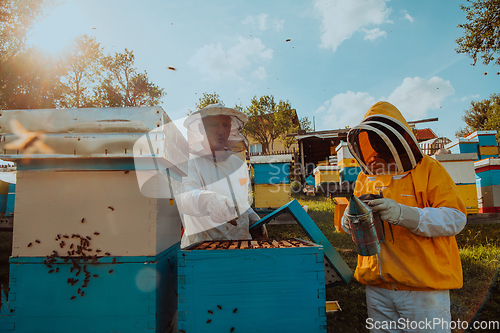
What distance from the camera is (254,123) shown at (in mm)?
24984

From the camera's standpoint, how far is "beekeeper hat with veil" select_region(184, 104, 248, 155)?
201 cm

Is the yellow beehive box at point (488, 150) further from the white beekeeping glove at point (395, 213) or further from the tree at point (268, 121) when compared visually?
the tree at point (268, 121)

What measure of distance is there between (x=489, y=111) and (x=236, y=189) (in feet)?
140

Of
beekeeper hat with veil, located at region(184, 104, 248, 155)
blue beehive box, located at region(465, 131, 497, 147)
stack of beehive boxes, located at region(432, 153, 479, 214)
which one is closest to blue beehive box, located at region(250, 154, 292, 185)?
stack of beehive boxes, located at region(432, 153, 479, 214)

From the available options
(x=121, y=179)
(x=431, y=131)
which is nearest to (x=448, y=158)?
(x=121, y=179)

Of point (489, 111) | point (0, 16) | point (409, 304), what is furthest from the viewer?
point (489, 111)

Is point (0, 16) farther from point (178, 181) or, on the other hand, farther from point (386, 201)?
point (386, 201)

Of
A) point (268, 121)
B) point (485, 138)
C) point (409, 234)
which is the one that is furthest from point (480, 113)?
point (409, 234)

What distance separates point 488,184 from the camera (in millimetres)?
5094

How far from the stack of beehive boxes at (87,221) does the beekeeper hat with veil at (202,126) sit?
0.80 m

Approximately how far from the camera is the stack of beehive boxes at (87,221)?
116cm

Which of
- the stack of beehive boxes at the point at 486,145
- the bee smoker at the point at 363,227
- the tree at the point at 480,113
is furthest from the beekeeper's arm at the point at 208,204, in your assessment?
the tree at the point at 480,113

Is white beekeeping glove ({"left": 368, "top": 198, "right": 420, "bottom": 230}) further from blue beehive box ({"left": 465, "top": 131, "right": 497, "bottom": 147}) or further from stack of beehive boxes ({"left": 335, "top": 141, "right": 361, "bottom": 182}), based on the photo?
blue beehive box ({"left": 465, "top": 131, "right": 497, "bottom": 147})

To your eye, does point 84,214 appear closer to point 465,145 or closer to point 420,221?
point 420,221
